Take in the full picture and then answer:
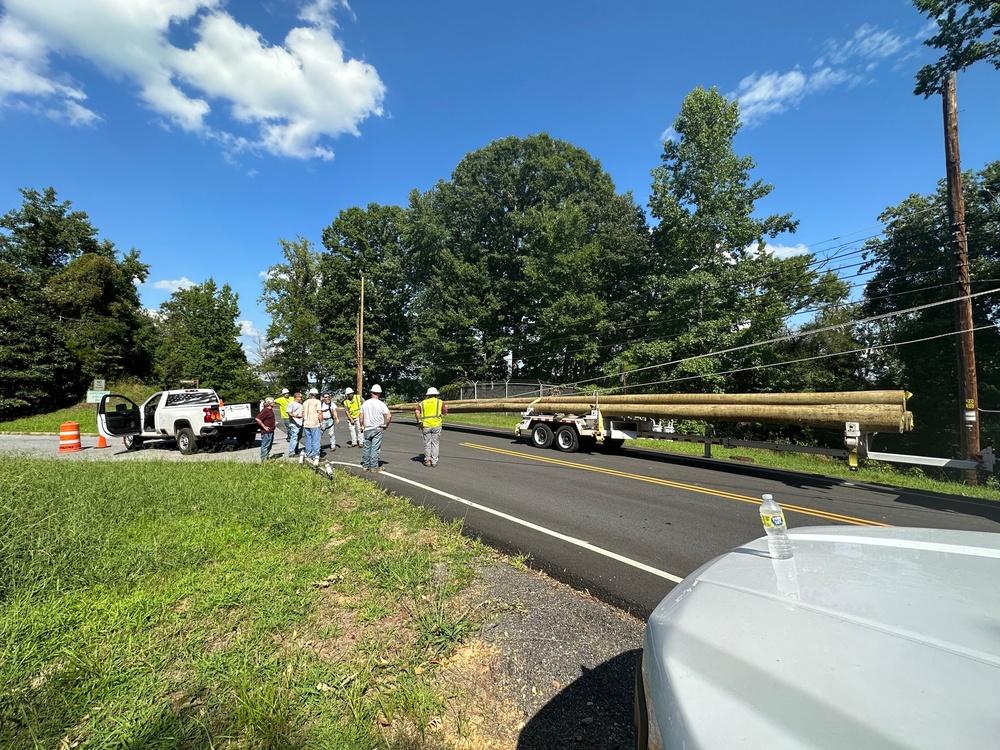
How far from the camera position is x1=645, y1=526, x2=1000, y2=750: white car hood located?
0.93m

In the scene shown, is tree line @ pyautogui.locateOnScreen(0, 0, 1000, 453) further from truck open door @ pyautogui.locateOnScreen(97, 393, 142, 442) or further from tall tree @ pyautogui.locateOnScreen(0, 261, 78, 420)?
truck open door @ pyautogui.locateOnScreen(97, 393, 142, 442)

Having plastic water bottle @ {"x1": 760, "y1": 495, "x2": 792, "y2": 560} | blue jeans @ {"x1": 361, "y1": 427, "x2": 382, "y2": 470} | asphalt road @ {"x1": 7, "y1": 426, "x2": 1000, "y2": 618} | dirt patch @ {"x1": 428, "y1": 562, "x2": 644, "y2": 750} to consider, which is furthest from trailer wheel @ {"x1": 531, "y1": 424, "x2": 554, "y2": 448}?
plastic water bottle @ {"x1": 760, "y1": 495, "x2": 792, "y2": 560}

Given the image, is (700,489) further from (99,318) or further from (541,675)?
(99,318)

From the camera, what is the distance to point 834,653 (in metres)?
1.17

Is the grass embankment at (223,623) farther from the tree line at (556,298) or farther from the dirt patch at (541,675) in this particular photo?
the tree line at (556,298)

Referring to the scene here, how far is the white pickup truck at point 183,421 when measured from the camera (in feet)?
41.8

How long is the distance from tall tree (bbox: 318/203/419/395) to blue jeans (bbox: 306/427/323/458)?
1296 inches

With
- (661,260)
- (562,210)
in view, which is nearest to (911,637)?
(661,260)

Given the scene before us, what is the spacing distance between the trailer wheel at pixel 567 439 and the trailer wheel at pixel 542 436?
18.0 inches

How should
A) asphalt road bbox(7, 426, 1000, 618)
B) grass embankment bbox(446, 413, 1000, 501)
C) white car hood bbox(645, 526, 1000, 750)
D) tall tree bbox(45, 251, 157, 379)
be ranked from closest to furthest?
1. white car hood bbox(645, 526, 1000, 750)
2. asphalt road bbox(7, 426, 1000, 618)
3. grass embankment bbox(446, 413, 1000, 501)
4. tall tree bbox(45, 251, 157, 379)

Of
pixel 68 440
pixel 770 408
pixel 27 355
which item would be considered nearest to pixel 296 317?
pixel 27 355

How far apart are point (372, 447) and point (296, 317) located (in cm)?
4254

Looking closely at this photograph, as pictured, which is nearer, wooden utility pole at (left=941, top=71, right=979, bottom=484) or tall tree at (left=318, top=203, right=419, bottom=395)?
wooden utility pole at (left=941, top=71, right=979, bottom=484)

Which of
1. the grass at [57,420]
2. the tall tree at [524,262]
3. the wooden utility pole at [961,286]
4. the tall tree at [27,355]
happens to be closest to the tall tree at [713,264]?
the tall tree at [524,262]
